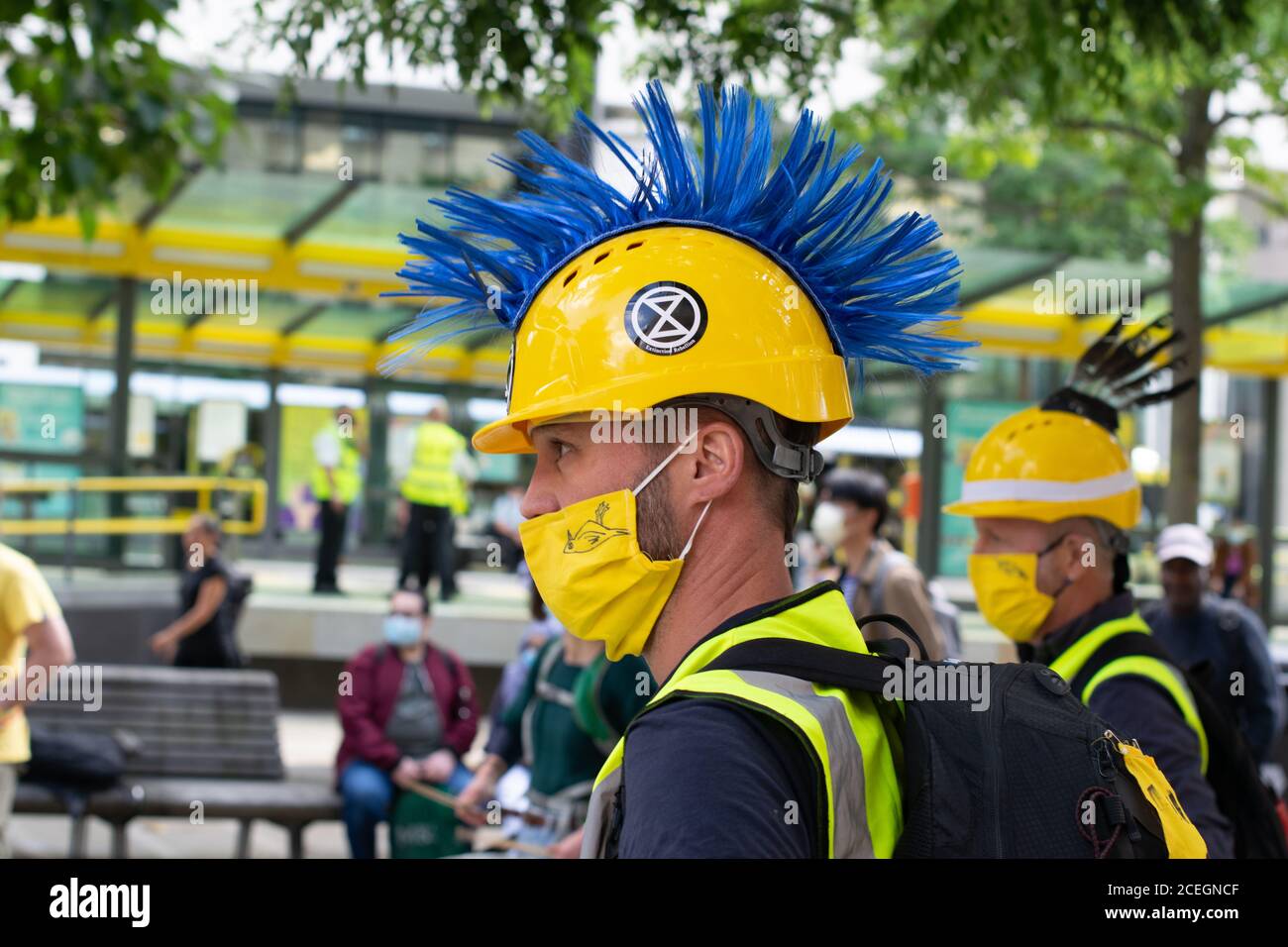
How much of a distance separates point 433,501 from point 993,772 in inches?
473

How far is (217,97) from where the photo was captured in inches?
235

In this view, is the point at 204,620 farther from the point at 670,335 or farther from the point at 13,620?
the point at 670,335

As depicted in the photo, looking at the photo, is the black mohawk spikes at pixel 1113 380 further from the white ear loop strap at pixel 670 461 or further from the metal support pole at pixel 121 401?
the metal support pole at pixel 121 401

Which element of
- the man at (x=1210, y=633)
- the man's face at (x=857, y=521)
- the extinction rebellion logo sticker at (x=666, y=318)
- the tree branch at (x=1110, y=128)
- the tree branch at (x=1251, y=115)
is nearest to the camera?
the extinction rebellion logo sticker at (x=666, y=318)

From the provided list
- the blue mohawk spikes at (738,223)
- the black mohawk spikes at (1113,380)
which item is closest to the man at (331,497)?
the black mohawk spikes at (1113,380)

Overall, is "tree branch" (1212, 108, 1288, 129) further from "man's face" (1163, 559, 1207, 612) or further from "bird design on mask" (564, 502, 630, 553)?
"bird design on mask" (564, 502, 630, 553)

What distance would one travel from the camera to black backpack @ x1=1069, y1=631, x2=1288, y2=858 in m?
3.25

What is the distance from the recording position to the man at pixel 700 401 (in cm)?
150

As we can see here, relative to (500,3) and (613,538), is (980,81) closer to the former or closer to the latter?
(500,3)

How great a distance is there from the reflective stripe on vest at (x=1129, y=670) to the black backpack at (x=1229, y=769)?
2 centimetres

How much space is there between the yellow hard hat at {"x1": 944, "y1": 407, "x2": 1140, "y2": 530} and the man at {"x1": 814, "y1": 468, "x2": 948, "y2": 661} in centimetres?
308

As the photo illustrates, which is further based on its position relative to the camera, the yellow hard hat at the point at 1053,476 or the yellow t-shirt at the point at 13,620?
the yellow t-shirt at the point at 13,620

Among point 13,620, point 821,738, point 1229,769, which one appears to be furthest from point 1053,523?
point 13,620
